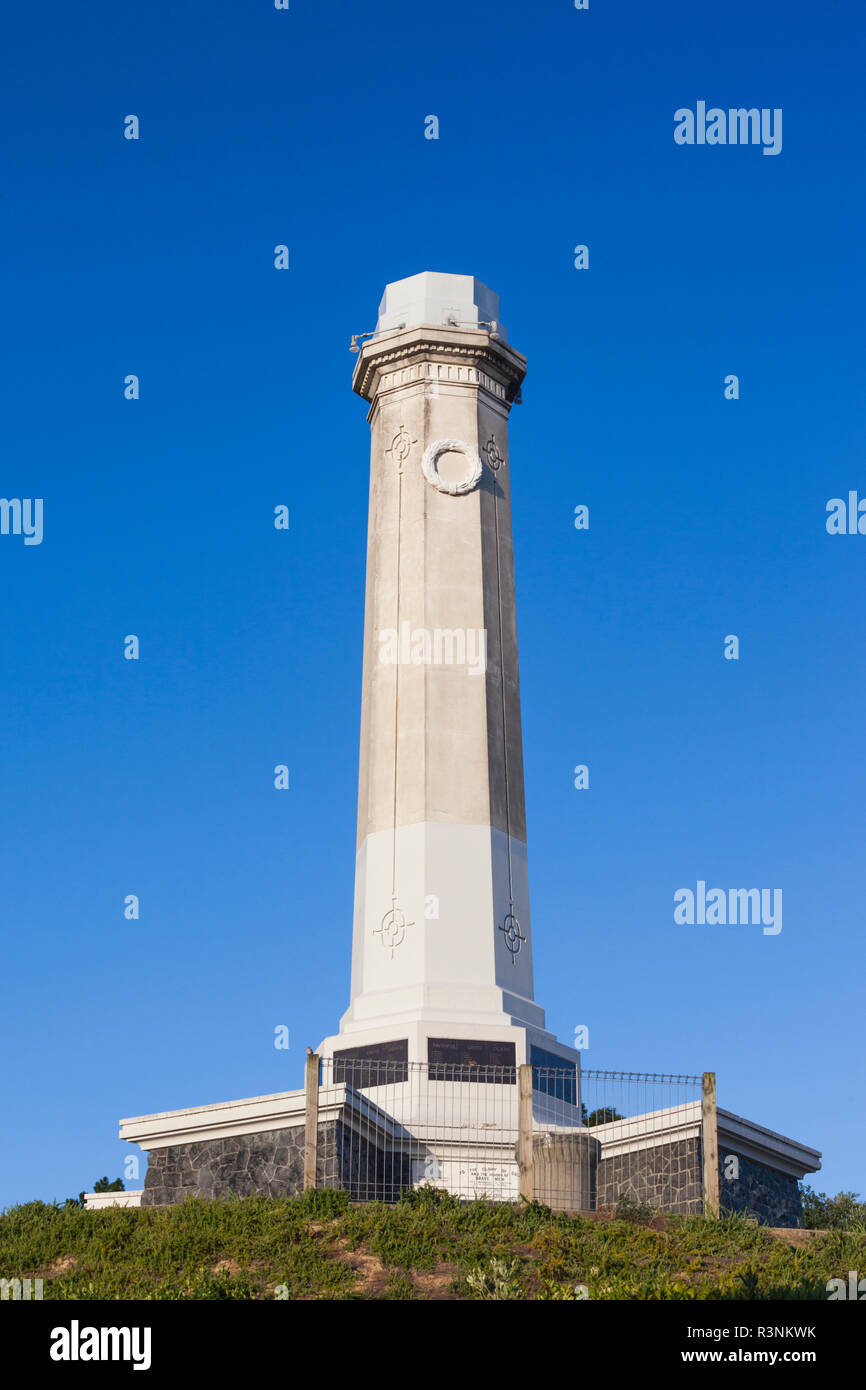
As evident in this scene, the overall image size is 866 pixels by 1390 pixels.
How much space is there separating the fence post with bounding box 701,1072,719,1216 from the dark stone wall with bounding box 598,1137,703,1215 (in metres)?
0.28

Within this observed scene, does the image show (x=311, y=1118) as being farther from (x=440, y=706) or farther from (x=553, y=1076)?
(x=440, y=706)

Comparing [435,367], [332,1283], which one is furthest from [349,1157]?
[435,367]

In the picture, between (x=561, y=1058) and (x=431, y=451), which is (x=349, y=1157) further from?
(x=431, y=451)

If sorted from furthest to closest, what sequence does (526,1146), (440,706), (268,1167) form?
(440,706) < (268,1167) < (526,1146)

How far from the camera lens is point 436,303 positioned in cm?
2964

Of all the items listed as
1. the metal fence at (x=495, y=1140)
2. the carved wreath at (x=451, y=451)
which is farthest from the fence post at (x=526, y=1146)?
the carved wreath at (x=451, y=451)

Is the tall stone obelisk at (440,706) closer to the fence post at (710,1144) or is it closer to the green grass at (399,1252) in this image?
the fence post at (710,1144)

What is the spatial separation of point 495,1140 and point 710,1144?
12.5 feet

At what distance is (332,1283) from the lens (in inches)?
630

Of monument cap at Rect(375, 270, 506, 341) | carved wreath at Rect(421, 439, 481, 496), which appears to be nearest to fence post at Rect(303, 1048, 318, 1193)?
carved wreath at Rect(421, 439, 481, 496)

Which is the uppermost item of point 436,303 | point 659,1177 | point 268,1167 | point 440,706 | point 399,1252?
point 436,303

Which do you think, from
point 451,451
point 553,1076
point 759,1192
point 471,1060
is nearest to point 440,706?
point 451,451
